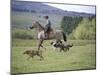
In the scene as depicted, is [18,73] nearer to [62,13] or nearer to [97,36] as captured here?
[62,13]

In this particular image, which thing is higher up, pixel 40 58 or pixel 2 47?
pixel 2 47

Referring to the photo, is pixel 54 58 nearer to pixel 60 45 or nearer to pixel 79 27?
pixel 60 45

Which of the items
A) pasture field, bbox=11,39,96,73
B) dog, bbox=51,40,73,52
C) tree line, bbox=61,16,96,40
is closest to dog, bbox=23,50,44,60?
pasture field, bbox=11,39,96,73

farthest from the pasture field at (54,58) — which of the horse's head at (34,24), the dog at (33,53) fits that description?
the horse's head at (34,24)

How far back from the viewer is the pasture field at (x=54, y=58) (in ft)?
7.14

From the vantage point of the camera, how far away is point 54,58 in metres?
2.33

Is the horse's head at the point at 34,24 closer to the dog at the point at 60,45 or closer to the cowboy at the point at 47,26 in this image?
the cowboy at the point at 47,26

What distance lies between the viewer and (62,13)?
2.38 m

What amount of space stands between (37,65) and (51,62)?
18cm

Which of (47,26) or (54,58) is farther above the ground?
(47,26)

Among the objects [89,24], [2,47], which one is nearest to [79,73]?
[89,24]

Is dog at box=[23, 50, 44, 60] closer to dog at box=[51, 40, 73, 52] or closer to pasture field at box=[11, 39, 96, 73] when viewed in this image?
pasture field at box=[11, 39, 96, 73]

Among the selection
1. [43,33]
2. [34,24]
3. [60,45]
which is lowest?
[60,45]

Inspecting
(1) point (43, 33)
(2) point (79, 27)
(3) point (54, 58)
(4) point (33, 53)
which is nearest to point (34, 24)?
(1) point (43, 33)
